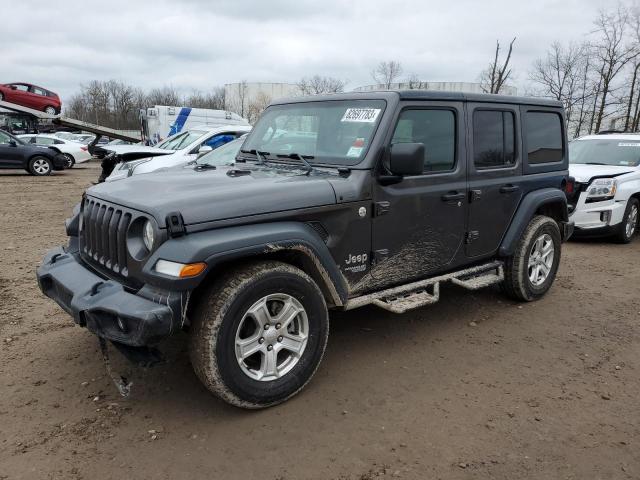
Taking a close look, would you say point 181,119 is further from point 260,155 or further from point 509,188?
point 509,188

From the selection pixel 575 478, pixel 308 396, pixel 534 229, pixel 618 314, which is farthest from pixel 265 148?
pixel 618 314

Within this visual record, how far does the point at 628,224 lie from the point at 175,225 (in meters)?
8.07

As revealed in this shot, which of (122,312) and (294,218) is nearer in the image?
(122,312)

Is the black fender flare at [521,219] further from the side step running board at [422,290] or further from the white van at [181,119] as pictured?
the white van at [181,119]

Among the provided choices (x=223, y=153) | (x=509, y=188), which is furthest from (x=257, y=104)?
(x=509, y=188)

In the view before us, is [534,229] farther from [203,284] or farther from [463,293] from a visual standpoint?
[203,284]

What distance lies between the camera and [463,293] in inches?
221

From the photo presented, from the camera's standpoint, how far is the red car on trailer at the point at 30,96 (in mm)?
28109

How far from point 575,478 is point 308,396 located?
5.30ft

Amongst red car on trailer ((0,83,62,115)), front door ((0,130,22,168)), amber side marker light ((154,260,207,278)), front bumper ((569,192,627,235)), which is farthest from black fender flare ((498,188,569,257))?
red car on trailer ((0,83,62,115))

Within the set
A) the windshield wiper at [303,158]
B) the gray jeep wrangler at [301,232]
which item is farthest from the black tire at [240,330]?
the windshield wiper at [303,158]

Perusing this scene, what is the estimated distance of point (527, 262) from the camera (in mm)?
5066

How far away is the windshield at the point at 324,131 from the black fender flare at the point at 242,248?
786 millimetres

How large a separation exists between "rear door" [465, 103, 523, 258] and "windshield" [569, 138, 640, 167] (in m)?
5.25
